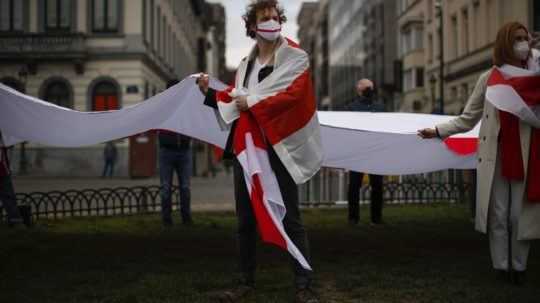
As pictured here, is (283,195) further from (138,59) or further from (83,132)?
(138,59)

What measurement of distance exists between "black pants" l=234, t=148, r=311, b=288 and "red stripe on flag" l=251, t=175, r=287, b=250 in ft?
0.63

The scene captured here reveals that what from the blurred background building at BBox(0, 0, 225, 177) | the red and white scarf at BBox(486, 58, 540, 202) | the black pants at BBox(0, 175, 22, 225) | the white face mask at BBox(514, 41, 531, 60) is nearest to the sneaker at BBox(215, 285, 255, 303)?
the red and white scarf at BBox(486, 58, 540, 202)

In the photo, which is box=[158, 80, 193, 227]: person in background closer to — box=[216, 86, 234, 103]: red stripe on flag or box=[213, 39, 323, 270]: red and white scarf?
box=[216, 86, 234, 103]: red stripe on flag

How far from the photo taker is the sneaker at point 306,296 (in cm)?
469

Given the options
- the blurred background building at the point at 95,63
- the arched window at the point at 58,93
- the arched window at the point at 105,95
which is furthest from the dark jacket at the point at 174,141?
the arched window at the point at 105,95

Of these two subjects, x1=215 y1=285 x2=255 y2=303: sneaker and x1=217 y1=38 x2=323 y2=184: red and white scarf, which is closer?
x1=217 y1=38 x2=323 y2=184: red and white scarf

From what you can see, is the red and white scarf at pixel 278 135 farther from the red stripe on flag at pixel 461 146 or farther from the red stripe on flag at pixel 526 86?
the red stripe on flag at pixel 461 146

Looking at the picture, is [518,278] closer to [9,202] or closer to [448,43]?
[9,202]

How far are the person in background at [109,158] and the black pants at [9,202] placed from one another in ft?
58.1

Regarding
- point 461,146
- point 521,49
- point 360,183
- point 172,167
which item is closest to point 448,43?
point 360,183

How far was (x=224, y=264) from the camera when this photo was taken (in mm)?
6309

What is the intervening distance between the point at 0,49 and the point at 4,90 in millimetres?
10576

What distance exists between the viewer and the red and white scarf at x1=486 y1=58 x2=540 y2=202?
214 inches

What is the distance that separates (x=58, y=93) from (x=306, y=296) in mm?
25500
